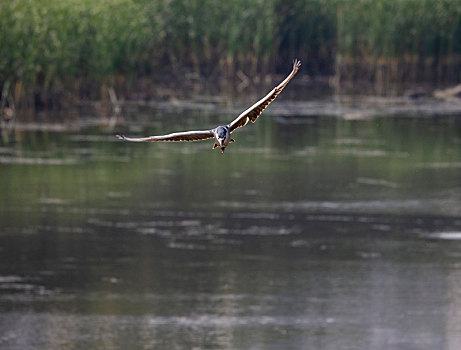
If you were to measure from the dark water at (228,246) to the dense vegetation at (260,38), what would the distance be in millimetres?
3653

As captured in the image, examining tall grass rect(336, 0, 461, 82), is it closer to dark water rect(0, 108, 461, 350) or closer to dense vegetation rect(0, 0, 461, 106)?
dense vegetation rect(0, 0, 461, 106)

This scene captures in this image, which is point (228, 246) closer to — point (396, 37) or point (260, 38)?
Result: point (260, 38)

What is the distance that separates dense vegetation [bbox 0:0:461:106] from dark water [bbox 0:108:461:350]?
3.65m

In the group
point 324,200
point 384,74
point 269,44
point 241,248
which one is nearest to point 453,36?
point 384,74

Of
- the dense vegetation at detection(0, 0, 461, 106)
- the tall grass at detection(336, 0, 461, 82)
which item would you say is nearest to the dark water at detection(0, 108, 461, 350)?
the dense vegetation at detection(0, 0, 461, 106)

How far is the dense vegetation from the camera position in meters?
27.8

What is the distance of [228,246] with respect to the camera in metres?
16.1

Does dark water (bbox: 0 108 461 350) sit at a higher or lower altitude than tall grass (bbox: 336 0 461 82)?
lower

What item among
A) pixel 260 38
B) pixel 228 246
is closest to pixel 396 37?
pixel 260 38

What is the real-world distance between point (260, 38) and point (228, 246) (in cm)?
1790

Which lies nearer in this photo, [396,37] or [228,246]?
[228,246]

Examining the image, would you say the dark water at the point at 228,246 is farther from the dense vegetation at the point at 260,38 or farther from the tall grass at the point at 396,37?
the tall grass at the point at 396,37

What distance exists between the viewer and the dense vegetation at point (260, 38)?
2784 centimetres

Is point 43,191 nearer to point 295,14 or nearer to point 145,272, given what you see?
point 145,272
